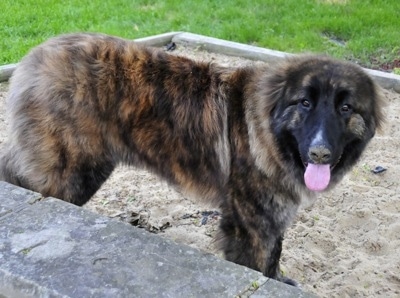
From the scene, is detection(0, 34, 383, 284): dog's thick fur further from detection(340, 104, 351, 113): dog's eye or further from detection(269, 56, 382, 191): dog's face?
detection(340, 104, 351, 113): dog's eye

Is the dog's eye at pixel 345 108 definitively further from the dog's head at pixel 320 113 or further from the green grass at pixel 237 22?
the green grass at pixel 237 22

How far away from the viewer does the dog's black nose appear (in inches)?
126

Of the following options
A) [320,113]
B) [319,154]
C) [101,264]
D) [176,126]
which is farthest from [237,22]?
[101,264]

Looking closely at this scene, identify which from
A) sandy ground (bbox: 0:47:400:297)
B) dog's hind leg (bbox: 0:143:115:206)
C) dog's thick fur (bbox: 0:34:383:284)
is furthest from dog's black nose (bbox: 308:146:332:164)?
dog's hind leg (bbox: 0:143:115:206)

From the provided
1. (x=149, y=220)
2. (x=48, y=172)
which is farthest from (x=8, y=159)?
Answer: (x=149, y=220)

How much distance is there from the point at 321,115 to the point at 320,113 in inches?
0.6

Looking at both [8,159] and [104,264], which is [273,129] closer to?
[104,264]

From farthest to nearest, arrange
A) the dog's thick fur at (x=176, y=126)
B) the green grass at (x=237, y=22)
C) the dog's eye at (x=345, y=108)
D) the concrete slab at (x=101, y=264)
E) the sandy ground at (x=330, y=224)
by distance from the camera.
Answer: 1. the green grass at (x=237, y=22)
2. the sandy ground at (x=330, y=224)
3. the dog's thick fur at (x=176, y=126)
4. the dog's eye at (x=345, y=108)
5. the concrete slab at (x=101, y=264)

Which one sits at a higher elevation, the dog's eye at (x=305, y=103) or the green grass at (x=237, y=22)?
the dog's eye at (x=305, y=103)

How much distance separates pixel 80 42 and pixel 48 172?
0.81m

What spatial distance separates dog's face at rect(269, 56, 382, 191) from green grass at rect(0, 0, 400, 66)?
13.0 feet

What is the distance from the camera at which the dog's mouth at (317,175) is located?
338cm

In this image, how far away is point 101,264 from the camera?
2.57 metres

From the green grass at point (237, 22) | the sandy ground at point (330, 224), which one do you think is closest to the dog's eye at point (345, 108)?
the sandy ground at point (330, 224)
